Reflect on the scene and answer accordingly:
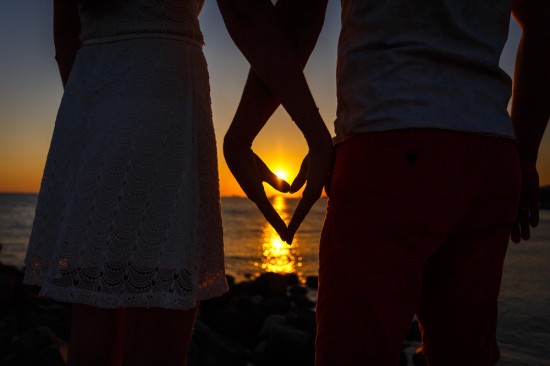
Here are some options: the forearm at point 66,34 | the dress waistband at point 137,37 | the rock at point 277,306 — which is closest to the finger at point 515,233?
the dress waistband at point 137,37

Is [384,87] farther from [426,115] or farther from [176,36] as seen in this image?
[176,36]

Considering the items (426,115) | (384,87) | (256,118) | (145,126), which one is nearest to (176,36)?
(145,126)

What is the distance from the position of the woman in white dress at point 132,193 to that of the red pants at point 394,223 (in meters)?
0.58

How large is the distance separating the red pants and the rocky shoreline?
442 cm

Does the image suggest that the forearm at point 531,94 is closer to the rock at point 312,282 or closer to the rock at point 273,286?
the rock at point 273,286

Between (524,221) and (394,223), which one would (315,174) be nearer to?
(394,223)

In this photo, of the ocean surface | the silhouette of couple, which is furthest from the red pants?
the ocean surface

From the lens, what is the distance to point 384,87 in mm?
1355

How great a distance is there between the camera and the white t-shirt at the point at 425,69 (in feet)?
4.37

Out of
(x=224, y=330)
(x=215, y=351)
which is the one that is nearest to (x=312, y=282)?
(x=224, y=330)

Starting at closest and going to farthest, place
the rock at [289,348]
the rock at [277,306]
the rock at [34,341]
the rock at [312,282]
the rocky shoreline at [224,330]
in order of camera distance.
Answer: the rock at [34,341], the rocky shoreline at [224,330], the rock at [289,348], the rock at [277,306], the rock at [312,282]

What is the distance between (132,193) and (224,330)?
259 inches

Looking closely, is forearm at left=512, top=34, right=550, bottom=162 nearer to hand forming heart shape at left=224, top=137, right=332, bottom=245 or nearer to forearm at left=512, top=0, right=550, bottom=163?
forearm at left=512, top=0, right=550, bottom=163

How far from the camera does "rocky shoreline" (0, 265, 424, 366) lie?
18.0 ft
